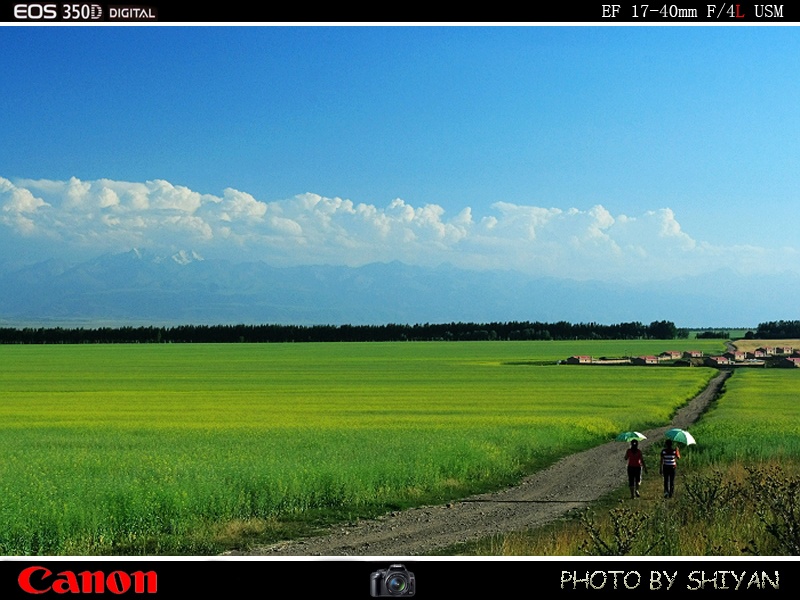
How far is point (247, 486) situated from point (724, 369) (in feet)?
343

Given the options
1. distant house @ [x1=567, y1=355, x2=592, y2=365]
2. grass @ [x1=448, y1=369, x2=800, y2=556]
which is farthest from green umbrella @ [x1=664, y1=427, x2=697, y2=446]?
distant house @ [x1=567, y1=355, x2=592, y2=365]

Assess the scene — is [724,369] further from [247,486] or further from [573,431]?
[247,486]

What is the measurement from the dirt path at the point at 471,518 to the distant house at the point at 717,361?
101 meters

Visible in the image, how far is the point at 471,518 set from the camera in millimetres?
18719

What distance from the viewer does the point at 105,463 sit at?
2481 centimetres

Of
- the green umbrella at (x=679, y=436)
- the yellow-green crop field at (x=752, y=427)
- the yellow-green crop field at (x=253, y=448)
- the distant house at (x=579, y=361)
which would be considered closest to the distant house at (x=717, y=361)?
the distant house at (x=579, y=361)

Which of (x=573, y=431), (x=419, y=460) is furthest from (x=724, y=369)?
(x=419, y=460)

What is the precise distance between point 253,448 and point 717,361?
10771 cm

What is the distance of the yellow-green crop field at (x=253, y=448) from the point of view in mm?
16984
